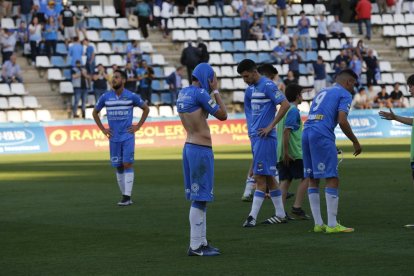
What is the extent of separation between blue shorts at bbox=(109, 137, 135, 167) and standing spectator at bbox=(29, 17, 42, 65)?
2278cm

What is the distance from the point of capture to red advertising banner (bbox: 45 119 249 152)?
124 feet

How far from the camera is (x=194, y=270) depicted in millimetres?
11062

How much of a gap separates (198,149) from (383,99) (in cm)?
3513

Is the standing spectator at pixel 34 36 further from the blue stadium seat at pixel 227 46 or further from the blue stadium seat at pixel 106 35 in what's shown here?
the blue stadium seat at pixel 227 46

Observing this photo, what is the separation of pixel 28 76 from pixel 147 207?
24.9 meters

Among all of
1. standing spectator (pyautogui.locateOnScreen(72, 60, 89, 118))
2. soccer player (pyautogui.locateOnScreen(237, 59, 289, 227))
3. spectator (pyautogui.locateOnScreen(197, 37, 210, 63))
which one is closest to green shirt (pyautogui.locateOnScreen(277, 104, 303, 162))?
soccer player (pyautogui.locateOnScreen(237, 59, 289, 227))

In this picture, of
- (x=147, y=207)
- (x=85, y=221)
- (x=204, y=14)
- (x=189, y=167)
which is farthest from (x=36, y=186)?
(x=204, y=14)

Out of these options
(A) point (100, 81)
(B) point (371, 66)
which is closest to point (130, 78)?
(A) point (100, 81)

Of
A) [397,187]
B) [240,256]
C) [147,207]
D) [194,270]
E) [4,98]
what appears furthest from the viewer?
[4,98]

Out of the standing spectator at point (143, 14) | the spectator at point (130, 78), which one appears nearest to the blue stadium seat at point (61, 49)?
the spectator at point (130, 78)

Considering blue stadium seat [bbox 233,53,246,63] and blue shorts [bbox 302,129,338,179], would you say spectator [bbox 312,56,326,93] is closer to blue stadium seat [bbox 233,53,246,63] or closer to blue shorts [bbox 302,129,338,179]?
blue stadium seat [bbox 233,53,246,63]

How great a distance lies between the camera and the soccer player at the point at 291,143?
53.4ft

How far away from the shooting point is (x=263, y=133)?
14812mm

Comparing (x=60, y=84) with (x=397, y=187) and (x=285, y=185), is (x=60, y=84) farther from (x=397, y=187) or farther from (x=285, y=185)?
(x=285, y=185)
